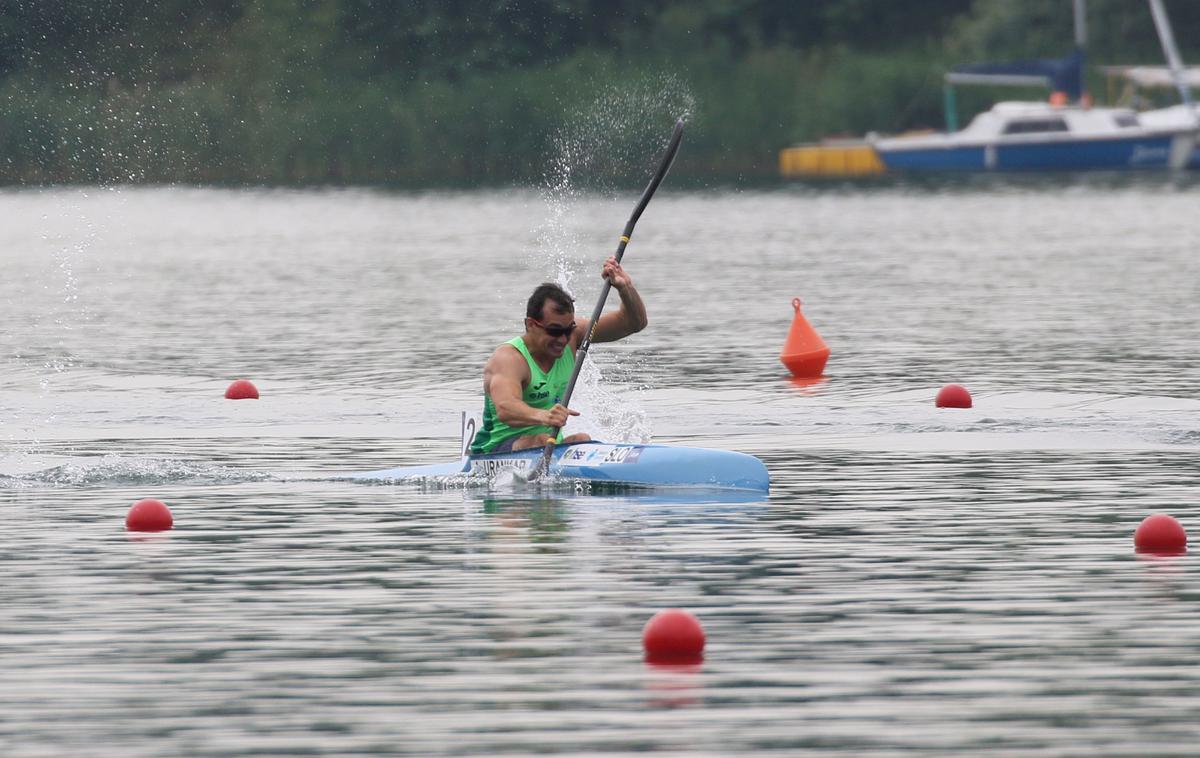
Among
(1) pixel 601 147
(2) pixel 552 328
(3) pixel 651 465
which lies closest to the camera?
(3) pixel 651 465

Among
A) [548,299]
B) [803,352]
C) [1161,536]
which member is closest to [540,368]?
[548,299]

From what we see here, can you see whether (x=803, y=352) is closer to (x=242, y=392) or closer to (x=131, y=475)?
(x=242, y=392)

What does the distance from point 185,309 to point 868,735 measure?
30043 mm

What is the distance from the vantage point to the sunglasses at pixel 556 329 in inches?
681

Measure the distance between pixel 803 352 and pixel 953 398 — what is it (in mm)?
3583

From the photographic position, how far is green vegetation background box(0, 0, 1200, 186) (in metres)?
71.2

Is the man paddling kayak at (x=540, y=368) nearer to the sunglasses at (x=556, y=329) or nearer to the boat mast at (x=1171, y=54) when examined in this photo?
the sunglasses at (x=556, y=329)

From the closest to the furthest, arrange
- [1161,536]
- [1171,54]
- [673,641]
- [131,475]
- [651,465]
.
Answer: [673,641], [1161,536], [651,465], [131,475], [1171,54]

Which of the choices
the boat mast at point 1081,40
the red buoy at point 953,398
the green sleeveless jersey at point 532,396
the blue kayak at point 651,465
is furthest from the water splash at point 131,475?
the boat mast at point 1081,40

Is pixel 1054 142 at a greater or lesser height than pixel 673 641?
lesser

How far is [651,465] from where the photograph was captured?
17.2 m

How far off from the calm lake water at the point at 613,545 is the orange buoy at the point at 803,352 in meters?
0.57

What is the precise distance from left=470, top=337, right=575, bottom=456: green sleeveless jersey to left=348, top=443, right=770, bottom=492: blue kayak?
185 millimetres

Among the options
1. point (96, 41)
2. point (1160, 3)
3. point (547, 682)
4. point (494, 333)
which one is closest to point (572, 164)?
point (1160, 3)
